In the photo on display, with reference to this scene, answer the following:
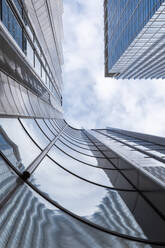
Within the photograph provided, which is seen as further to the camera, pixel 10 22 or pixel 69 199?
pixel 10 22

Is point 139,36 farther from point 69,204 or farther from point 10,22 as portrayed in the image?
point 69,204

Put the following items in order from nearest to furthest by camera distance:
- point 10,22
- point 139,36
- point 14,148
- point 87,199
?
point 87,199 < point 14,148 < point 10,22 < point 139,36

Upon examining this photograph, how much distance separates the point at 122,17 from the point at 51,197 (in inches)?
2066

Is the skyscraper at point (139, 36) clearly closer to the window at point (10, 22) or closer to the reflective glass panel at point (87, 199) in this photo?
the window at point (10, 22)

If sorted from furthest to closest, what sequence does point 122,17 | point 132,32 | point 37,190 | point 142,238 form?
point 122,17, point 132,32, point 37,190, point 142,238

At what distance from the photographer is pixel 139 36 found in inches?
1468

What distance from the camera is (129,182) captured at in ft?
16.9

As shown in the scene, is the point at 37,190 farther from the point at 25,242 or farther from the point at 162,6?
the point at 162,6

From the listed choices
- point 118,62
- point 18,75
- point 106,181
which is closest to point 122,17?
point 118,62

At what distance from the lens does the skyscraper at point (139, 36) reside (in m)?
31.8

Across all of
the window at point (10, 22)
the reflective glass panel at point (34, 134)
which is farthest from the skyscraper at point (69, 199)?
the reflective glass panel at point (34, 134)

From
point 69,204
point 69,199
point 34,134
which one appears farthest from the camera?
point 34,134

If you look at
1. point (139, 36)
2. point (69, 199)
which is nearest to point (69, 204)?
point (69, 199)

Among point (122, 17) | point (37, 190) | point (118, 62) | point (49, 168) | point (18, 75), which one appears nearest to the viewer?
point (37, 190)
